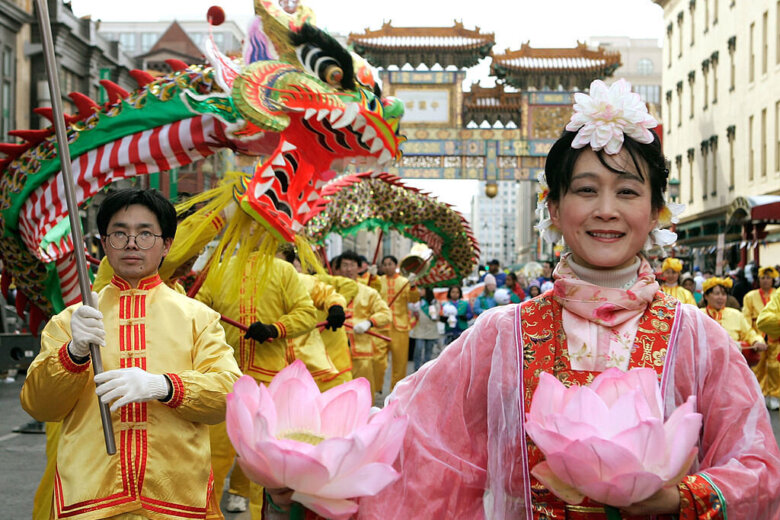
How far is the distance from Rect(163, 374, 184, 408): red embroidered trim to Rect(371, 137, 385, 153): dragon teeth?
2553 mm

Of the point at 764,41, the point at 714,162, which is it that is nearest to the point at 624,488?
the point at 764,41

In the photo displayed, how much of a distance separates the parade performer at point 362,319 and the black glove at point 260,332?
3696 mm

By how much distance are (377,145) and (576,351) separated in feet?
10.3

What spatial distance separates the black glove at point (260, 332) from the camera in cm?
541

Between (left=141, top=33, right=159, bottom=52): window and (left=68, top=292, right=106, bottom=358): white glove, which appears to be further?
(left=141, top=33, right=159, bottom=52): window

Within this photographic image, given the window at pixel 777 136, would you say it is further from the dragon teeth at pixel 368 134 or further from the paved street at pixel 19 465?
the dragon teeth at pixel 368 134

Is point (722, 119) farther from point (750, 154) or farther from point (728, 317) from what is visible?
point (728, 317)

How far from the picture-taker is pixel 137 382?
9.07ft

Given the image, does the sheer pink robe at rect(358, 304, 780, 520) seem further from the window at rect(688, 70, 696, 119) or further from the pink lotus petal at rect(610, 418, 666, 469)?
the window at rect(688, 70, 696, 119)

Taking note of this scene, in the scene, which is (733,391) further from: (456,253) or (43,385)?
(456,253)

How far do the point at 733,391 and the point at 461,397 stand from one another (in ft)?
2.08

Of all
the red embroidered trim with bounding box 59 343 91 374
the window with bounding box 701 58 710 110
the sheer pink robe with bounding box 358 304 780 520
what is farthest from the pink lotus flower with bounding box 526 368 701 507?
the window with bounding box 701 58 710 110

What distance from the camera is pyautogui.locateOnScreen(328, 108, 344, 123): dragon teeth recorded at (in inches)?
195

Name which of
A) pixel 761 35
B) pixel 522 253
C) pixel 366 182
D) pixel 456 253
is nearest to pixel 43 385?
pixel 366 182
